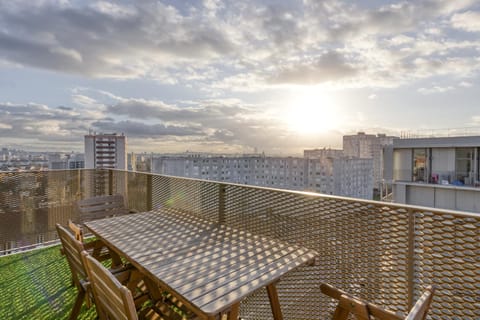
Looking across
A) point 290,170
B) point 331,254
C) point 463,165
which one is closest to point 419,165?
point 463,165

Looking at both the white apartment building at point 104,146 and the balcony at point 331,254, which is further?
the white apartment building at point 104,146

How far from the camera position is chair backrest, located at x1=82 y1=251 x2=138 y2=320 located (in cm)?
113

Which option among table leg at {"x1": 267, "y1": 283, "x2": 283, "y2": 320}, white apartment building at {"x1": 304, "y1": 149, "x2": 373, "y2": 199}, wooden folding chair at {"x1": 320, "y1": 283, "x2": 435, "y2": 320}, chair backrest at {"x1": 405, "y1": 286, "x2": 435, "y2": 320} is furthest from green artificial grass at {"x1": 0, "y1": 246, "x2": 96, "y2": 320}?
white apartment building at {"x1": 304, "y1": 149, "x2": 373, "y2": 199}

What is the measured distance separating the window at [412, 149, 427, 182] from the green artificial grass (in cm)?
1713

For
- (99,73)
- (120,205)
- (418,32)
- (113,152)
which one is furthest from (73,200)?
(113,152)

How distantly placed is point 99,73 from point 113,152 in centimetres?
1646

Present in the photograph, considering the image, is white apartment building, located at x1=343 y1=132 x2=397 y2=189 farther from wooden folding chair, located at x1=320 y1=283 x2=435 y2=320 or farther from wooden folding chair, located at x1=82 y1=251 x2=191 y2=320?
wooden folding chair, located at x1=82 y1=251 x2=191 y2=320

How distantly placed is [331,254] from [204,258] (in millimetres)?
1087

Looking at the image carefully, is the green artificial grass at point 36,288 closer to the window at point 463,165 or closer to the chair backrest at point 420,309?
the chair backrest at point 420,309

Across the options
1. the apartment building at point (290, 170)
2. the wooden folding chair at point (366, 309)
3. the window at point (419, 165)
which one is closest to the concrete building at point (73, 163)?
the wooden folding chair at point (366, 309)

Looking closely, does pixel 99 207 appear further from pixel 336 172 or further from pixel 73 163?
pixel 336 172

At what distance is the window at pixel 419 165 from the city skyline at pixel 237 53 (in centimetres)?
445

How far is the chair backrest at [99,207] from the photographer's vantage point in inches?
145

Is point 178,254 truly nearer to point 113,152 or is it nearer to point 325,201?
point 325,201
